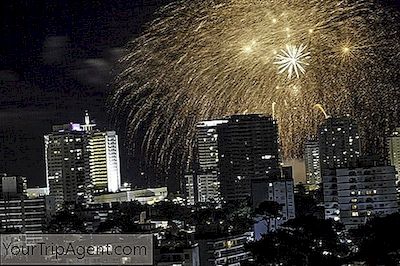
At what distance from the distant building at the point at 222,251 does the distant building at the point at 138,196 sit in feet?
54.8

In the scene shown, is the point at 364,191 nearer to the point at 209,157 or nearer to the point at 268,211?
the point at 268,211

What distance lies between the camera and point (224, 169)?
22047mm

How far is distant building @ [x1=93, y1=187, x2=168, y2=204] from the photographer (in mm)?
27453

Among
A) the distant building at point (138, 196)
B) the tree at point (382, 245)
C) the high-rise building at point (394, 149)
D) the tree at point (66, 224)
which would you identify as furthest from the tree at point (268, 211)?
the distant building at point (138, 196)

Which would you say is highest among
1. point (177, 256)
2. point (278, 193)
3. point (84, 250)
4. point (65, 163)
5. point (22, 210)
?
point (65, 163)

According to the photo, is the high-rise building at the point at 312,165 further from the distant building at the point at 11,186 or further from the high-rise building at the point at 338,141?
the distant building at the point at 11,186

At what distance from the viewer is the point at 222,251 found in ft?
34.8

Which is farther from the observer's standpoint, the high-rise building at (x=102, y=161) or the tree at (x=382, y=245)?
the high-rise building at (x=102, y=161)

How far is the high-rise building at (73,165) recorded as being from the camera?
1053 inches

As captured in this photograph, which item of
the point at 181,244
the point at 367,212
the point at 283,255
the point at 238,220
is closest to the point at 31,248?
the point at 283,255

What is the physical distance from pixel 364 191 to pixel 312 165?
11271 mm

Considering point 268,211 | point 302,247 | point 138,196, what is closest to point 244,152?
point 138,196

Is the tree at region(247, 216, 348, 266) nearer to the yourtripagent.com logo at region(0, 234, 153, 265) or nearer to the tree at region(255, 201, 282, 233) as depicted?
the yourtripagent.com logo at region(0, 234, 153, 265)

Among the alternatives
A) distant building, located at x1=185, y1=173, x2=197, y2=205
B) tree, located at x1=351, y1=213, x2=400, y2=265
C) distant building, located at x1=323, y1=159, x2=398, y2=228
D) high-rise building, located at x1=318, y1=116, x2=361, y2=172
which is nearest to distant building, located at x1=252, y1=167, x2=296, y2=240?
distant building, located at x1=323, y1=159, x2=398, y2=228
